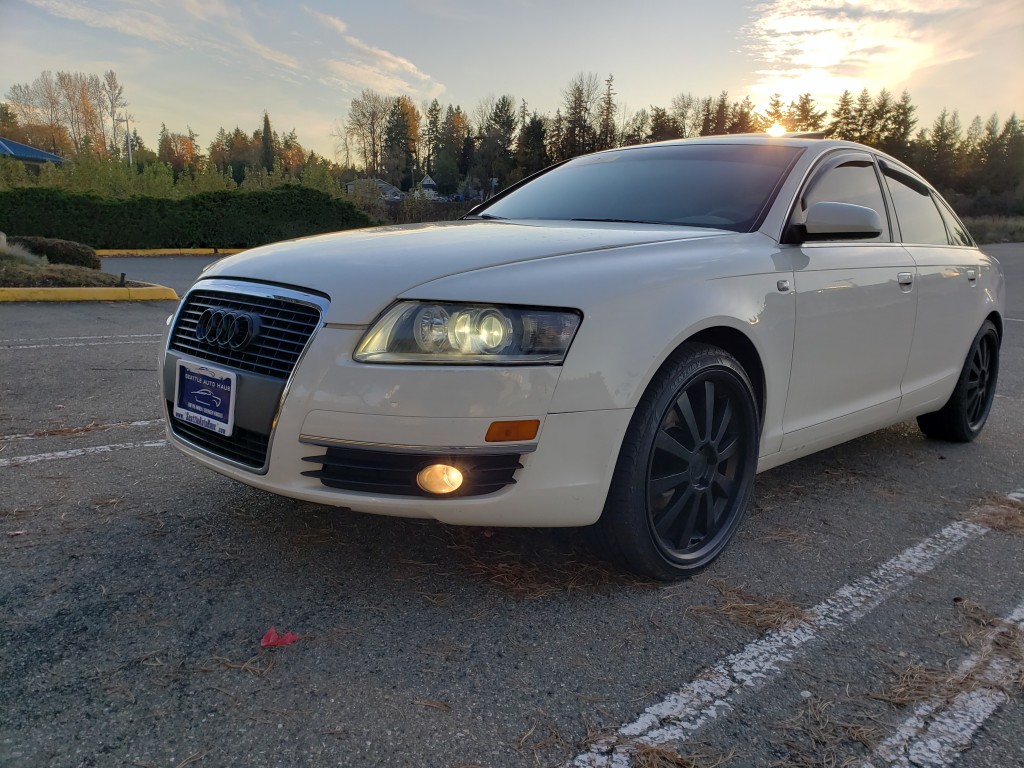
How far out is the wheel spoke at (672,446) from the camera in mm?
2398

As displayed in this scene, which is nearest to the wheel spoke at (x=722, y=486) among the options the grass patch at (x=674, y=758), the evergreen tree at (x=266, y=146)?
the grass patch at (x=674, y=758)

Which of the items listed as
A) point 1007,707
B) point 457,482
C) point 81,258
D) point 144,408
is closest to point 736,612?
point 1007,707

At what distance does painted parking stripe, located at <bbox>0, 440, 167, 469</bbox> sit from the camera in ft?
11.2

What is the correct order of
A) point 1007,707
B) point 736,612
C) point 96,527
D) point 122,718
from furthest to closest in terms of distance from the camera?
point 96,527
point 736,612
point 1007,707
point 122,718

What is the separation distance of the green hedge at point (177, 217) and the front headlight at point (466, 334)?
70.5ft

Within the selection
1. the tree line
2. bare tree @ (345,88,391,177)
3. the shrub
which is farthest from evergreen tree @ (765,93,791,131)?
the shrub

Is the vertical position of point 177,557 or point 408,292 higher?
point 408,292

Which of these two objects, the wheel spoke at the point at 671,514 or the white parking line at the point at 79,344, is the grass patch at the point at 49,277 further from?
the wheel spoke at the point at 671,514

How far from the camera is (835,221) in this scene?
2826mm

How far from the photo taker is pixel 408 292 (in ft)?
6.97

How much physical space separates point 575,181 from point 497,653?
2.36m

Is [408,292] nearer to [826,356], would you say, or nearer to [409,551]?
[409,551]

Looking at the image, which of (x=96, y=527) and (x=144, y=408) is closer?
(x=96, y=527)

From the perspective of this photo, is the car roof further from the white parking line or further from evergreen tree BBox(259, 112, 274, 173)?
evergreen tree BBox(259, 112, 274, 173)
